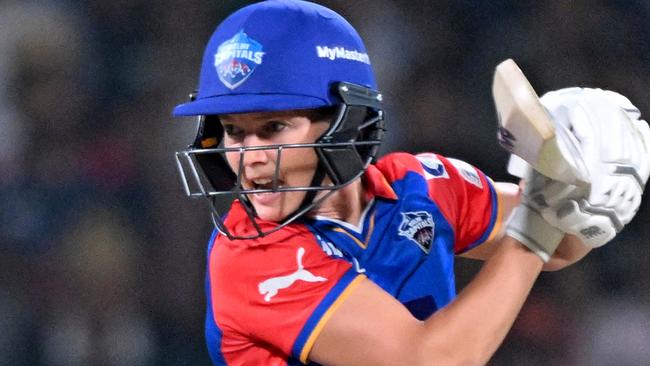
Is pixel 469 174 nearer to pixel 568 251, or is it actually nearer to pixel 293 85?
pixel 568 251

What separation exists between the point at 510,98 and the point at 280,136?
434 millimetres

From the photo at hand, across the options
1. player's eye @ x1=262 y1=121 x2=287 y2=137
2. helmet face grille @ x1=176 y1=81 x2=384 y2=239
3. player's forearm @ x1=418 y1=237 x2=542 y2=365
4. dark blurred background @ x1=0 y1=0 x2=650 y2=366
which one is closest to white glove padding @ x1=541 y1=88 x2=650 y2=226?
player's forearm @ x1=418 y1=237 x2=542 y2=365

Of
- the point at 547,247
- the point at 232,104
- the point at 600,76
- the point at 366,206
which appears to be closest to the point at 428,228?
the point at 366,206

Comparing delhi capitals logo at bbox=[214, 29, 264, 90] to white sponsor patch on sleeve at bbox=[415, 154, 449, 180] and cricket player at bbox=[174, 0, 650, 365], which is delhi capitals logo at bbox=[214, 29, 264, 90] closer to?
cricket player at bbox=[174, 0, 650, 365]

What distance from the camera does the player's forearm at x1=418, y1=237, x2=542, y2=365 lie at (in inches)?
63.4

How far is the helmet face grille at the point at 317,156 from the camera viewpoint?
1714 mm

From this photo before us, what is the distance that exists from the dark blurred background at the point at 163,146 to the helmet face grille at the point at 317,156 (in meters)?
1.12

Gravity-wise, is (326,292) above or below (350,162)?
below

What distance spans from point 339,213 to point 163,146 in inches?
50.7

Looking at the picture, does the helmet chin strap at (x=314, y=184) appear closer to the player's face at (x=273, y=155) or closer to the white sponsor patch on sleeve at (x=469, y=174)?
the player's face at (x=273, y=155)

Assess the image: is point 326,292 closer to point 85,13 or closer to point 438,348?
point 438,348

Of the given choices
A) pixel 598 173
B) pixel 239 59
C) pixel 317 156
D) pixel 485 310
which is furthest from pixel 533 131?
pixel 239 59

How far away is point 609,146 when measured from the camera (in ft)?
5.05

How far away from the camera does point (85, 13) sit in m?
3.17
